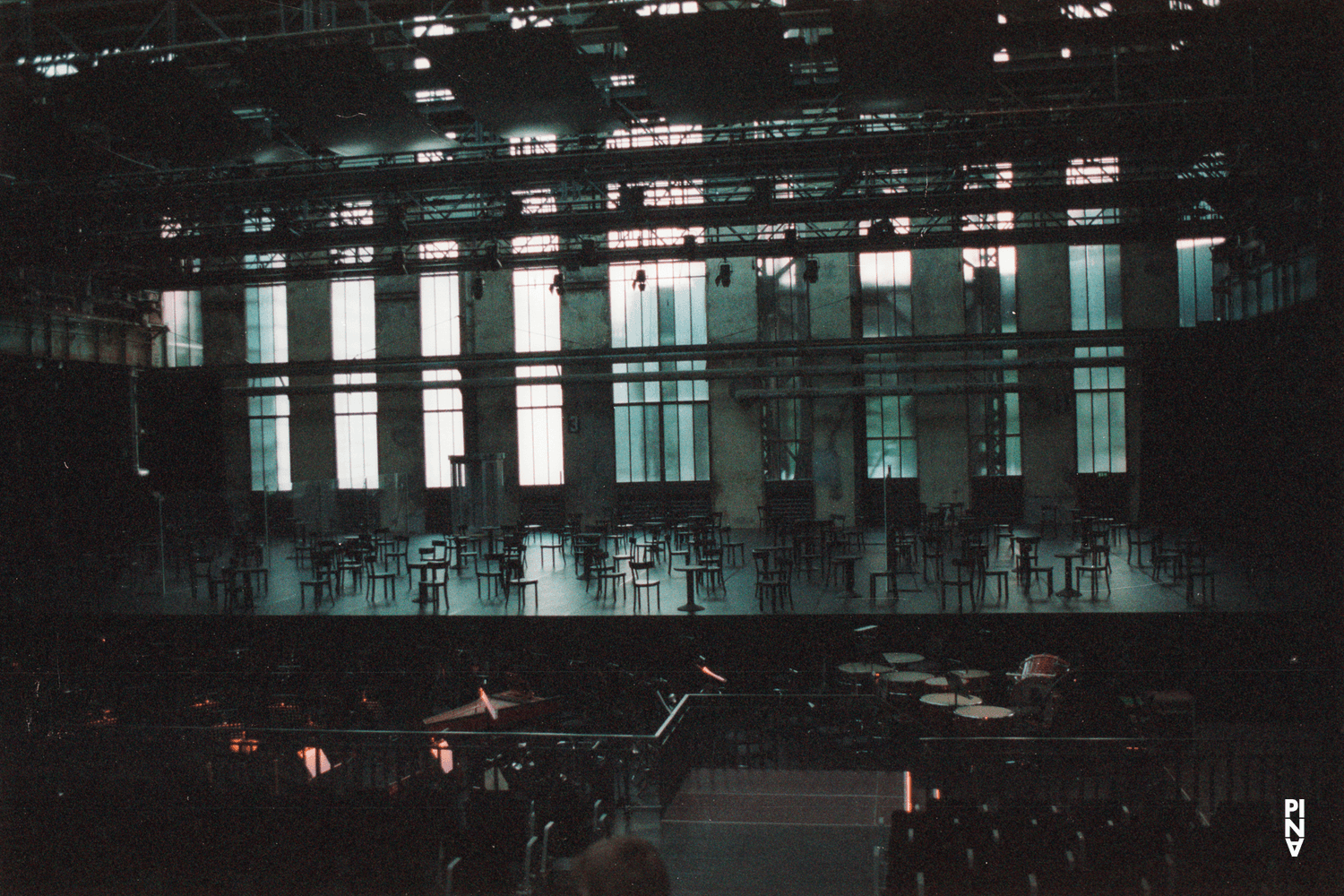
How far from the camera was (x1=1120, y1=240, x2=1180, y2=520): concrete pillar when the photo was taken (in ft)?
67.9

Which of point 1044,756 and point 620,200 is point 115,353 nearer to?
point 620,200

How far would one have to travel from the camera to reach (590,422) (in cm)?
2273

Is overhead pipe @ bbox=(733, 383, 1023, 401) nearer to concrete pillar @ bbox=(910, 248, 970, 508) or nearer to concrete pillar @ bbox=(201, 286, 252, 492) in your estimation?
concrete pillar @ bbox=(910, 248, 970, 508)

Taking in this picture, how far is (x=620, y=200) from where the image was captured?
13359 millimetres

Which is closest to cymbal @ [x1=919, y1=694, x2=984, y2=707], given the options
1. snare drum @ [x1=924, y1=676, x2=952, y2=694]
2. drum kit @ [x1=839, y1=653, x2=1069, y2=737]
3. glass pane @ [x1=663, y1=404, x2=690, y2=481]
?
drum kit @ [x1=839, y1=653, x2=1069, y2=737]

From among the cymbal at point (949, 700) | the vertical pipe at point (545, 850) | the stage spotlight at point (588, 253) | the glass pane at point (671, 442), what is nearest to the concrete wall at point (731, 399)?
the glass pane at point (671, 442)

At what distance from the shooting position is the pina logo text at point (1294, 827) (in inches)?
194

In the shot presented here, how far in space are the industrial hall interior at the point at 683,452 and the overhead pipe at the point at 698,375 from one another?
177 millimetres

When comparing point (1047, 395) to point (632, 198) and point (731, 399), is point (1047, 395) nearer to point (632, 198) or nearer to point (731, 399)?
point (731, 399)

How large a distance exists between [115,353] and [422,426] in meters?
7.51

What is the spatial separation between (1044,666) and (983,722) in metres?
1.76

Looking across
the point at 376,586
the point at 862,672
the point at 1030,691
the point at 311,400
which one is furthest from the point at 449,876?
the point at 311,400

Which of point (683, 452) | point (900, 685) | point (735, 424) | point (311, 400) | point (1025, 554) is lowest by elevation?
point (900, 685)

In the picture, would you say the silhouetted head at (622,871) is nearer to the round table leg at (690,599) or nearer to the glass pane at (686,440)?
the round table leg at (690,599)
